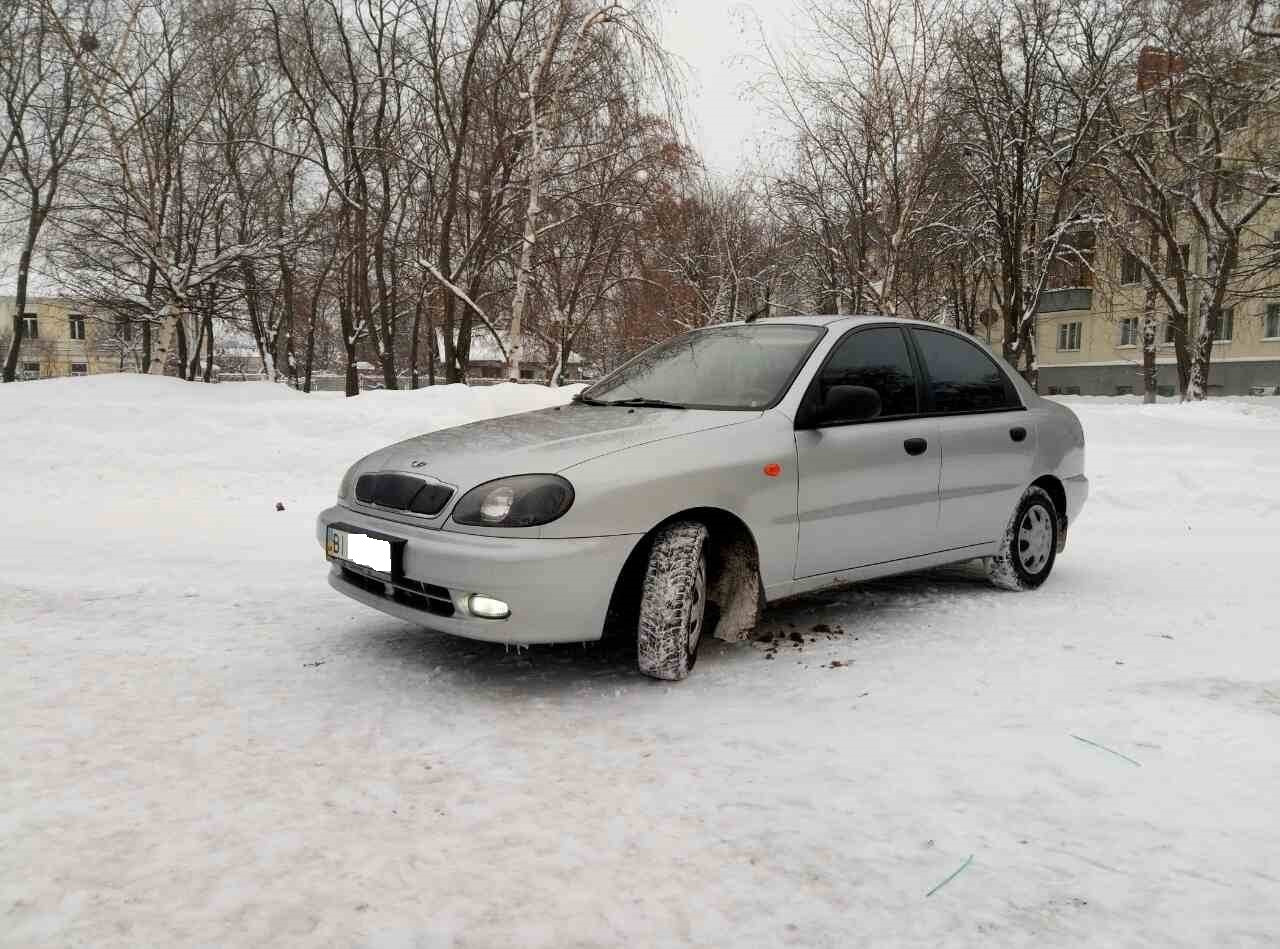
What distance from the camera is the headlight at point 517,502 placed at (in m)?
3.52

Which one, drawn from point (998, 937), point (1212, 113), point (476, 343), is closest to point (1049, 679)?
point (998, 937)

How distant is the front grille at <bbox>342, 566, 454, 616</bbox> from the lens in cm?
362

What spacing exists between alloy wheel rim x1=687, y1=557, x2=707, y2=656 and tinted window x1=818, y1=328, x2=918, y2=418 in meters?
1.21

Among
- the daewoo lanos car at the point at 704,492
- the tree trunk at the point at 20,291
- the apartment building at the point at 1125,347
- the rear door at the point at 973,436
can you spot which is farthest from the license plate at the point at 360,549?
the apartment building at the point at 1125,347

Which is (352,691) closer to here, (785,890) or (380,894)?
(380,894)

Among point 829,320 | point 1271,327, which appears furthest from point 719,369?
point 1271,327

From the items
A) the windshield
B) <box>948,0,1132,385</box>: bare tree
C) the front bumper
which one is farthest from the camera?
<box>948,0,1132,385</box>: bare tree

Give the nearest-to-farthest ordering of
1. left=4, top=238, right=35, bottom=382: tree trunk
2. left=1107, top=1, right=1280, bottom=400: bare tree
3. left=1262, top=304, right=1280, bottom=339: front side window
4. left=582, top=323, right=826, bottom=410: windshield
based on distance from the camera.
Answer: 1. left=582, top=323, right=826, bottom=410: windshield
2. left=1107, top=1, right=1280, bottom=400: bare tree
3. left=4, top=238, right=35, bottom=382: tree trunk
4. left=1262, top=304, right=1280, bottom=339: front side window

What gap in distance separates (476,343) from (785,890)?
76.0 m

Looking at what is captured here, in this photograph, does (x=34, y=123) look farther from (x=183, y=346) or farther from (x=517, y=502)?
(x=517, y=502)

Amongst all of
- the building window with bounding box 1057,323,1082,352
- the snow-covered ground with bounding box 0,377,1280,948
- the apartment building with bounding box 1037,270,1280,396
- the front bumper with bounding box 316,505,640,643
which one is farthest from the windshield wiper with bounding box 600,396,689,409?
the building window with bounding box 1057,323,1082,352

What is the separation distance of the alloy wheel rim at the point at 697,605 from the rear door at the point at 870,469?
545 millimetres

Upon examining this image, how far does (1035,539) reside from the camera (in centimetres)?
568

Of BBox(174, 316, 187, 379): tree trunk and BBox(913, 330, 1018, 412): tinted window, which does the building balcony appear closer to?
BBox(174, 316, 187, 379): tree trunk
